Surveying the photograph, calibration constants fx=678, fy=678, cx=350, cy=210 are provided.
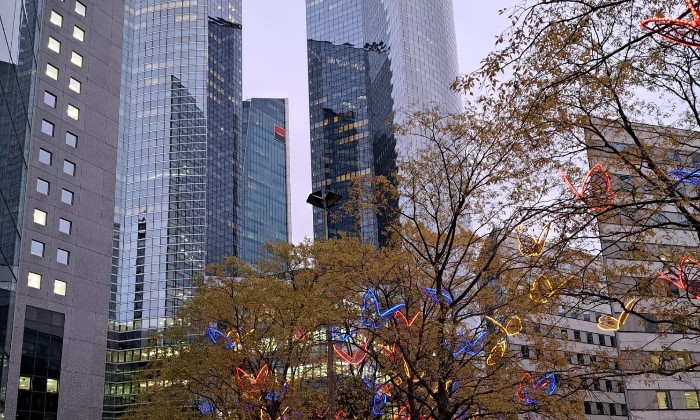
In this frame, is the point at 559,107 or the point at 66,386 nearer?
the point at 559,107

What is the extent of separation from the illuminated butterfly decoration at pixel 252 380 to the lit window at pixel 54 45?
3783cm

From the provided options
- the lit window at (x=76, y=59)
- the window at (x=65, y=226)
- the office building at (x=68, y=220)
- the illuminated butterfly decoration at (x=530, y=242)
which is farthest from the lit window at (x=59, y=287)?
the illuminated butterfly decoration at (x=530, y=242)

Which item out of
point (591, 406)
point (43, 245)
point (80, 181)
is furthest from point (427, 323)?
point (591, 406)

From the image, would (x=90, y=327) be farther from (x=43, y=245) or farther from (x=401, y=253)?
(x=401, y=253)

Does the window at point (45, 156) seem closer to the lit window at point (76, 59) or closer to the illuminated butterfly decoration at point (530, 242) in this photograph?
the lit window at point (76, 59)

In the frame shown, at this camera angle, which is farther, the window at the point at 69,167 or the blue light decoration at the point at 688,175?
the window at the point at 69,167

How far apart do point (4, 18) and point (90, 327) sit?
127 ft

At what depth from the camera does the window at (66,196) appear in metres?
54.4

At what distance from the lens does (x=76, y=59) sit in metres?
59.2

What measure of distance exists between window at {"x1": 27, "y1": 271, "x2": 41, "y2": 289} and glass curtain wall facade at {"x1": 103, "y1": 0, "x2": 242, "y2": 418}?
94195 millimetres

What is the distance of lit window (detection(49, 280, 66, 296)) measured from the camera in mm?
51406

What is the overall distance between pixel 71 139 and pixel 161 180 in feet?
348

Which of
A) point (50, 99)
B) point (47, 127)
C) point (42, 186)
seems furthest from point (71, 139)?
point (42, 186)

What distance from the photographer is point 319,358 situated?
3584 cm
